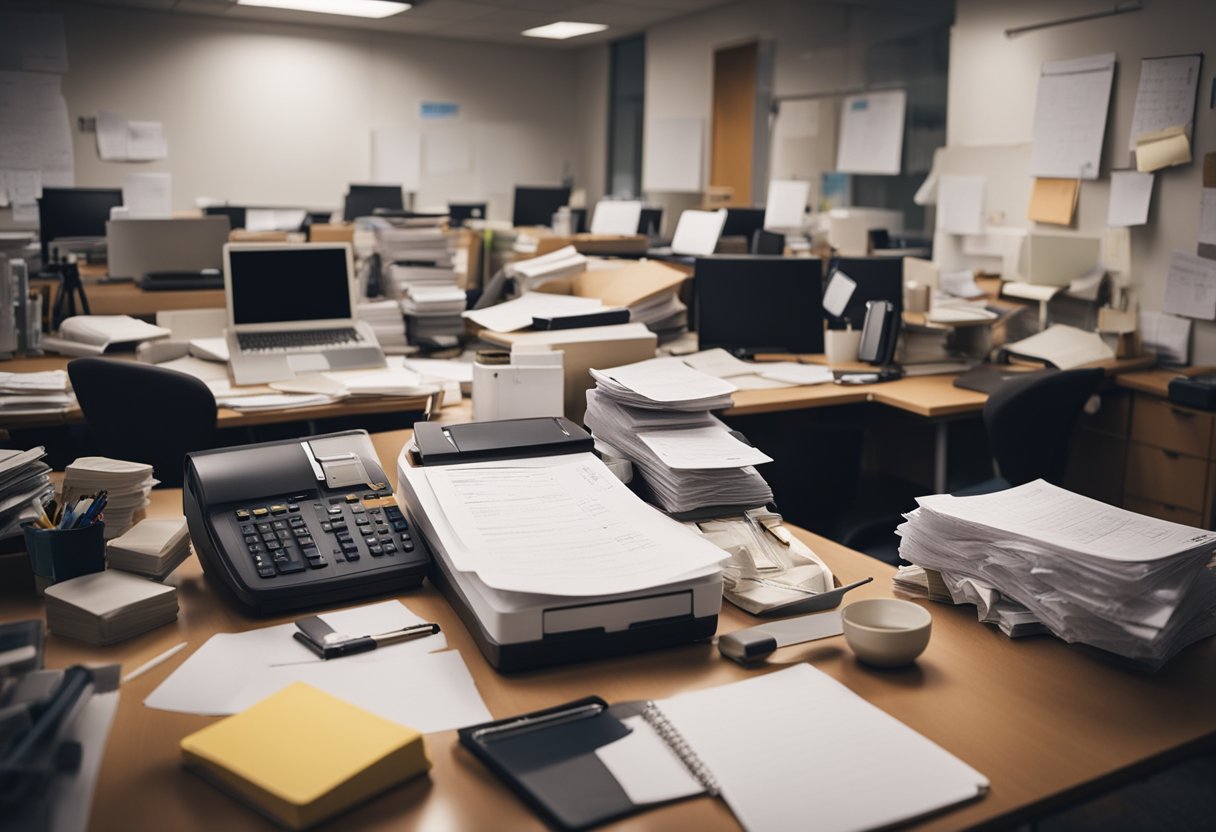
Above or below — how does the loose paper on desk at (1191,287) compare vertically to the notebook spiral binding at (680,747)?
above

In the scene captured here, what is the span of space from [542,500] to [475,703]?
0.36m

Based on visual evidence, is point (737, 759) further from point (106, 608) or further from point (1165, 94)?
point (1165, 94)

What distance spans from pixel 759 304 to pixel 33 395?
2.42 metres

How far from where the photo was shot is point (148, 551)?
138 cm

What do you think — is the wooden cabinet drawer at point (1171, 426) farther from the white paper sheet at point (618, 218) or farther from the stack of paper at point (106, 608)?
the stack of paper at point (106, 608)

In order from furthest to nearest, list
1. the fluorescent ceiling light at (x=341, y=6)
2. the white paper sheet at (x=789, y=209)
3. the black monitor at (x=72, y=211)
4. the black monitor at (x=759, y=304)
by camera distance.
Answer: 1. the fluorescent ceiling light at (x=341, y=6)
2. the white paper sheet at (x=789, y=209)
3. the black monitor at (x=72, y=211)
4. the black monitor at (x=759, y=304)

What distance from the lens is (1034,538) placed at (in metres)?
1.30

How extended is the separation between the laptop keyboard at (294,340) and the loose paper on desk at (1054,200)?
312 centimetres

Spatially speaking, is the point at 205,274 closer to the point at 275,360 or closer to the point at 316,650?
the point at 275,360

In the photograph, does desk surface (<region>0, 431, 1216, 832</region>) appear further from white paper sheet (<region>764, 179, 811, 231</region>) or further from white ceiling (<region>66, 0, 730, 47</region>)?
white ceiling (<region>66, 0, 730, 47</region>)

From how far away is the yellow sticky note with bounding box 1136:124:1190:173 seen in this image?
393 centimetres

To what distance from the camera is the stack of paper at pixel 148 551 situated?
54.4 inches

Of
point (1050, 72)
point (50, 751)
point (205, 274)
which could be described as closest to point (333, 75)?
point (205, 274)

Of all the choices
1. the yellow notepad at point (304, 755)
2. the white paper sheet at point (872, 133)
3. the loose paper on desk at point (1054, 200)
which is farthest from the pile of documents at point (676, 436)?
the white paper sheet at point (872, 133)
